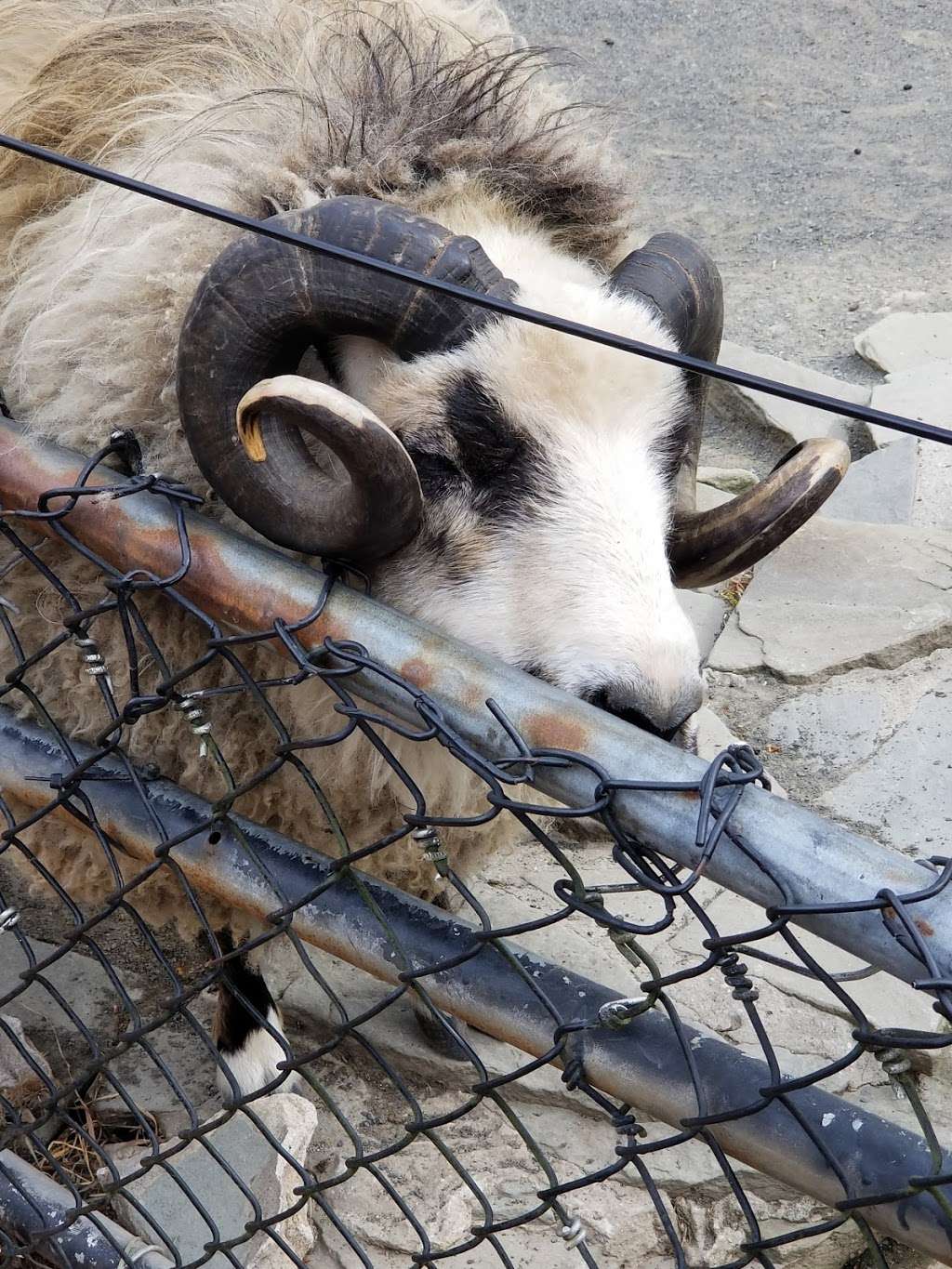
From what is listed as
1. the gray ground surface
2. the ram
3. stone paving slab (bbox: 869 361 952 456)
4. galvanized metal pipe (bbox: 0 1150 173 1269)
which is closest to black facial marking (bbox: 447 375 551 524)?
the ram

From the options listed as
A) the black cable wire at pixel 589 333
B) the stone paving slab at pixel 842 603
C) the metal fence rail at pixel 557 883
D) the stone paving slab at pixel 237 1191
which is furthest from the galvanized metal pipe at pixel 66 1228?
the stone paving slab at pixel 842 603

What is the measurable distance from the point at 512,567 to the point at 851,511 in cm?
285

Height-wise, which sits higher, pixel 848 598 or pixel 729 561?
pixel 729 561

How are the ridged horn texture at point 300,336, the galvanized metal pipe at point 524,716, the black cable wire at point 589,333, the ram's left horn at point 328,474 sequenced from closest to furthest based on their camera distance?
the galvanized metal pipe at point 524,716 < the black cable wire at point 589,333 < the ram's left horn at point 328,474 < the ridged horn texture at point 300,336

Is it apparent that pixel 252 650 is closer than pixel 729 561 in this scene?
Yes

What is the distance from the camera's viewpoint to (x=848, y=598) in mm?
4129

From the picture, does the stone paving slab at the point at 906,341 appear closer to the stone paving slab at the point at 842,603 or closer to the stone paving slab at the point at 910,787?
the stone paving slab at the point at 842,603

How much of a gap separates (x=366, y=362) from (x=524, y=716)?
1080 mm

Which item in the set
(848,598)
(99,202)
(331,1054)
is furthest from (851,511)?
(99,202)

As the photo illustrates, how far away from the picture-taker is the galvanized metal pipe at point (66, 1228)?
6.40 feet

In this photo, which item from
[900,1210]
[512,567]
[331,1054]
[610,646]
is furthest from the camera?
[331,1054]

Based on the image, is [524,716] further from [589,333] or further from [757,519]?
[757,519]

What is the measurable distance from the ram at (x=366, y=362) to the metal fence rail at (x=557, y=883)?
24 cm

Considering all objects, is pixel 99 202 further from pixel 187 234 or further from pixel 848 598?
pixel 848 598
